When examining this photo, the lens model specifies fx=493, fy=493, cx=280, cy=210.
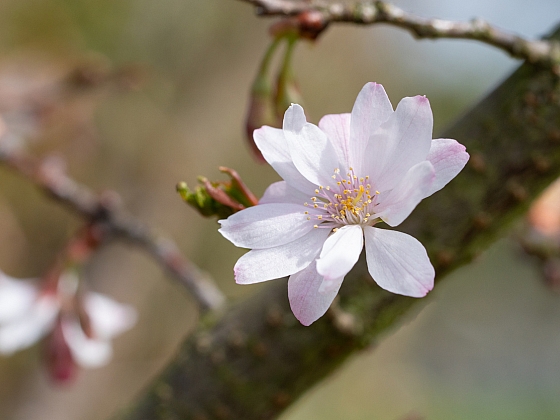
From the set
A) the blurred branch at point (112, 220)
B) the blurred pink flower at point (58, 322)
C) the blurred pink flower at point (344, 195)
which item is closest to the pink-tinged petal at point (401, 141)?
the blurred pink flower at point (344, 195)

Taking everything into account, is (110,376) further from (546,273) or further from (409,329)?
(409,329)

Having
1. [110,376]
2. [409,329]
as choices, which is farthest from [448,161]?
[409,329]

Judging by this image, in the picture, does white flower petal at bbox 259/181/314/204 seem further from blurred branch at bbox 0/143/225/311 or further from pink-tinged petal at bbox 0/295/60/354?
pink-tinged petal at bbox 0/295/60/354

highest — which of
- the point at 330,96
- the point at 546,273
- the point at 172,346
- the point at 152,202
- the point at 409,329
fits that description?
the point at 152,202

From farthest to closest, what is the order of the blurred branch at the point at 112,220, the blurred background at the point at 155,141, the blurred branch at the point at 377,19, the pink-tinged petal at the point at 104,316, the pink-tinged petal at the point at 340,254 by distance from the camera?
the blurred background at the point at 155,141, the pink-tinged petal at the point at 104,316, the blurred branch at the point at 112,220, the blurred branch at the point at 377,19, the pink-tinged petal at the point at 340,254

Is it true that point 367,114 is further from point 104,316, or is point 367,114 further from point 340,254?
point 104,316

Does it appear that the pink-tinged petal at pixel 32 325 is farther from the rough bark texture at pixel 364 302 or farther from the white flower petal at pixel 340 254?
the white flower petal at pixel 340 254

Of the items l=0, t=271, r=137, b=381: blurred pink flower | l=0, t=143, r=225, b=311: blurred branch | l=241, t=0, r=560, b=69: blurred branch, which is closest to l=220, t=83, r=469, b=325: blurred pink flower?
l=241, t=0, r=560, b=69: blurred branch
